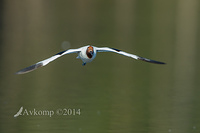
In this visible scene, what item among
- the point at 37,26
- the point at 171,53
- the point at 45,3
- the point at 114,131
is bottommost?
the point at 114,131

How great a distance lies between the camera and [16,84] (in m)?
19.7

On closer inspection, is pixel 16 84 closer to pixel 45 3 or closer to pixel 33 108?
pixel 33 108

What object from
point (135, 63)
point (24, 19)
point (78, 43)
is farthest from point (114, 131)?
point (24, 19)

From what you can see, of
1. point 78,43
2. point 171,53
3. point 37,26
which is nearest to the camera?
point 171,53

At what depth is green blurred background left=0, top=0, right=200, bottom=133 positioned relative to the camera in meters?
15.2

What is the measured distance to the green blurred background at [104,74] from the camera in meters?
15.2

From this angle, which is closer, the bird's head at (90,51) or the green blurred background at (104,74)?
the bird's head at (90,51)

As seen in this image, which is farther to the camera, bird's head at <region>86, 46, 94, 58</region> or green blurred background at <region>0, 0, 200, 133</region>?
green blurred background at <region>0, 0, 200, 133</region>

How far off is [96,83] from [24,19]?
22911 millimetres

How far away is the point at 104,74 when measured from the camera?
22078 mm

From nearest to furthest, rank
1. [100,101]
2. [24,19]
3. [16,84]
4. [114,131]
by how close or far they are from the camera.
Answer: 1. [114,131]
2. [100,101]
3. [16,84]
4. [24,19]

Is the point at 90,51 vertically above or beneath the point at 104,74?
beneath

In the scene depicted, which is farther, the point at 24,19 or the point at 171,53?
the point at 24,19

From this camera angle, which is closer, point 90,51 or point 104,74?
point 90,51
